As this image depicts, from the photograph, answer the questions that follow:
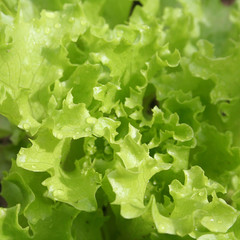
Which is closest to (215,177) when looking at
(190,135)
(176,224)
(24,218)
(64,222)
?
(190,135)

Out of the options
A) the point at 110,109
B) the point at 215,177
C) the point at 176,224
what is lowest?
the point at 215,177

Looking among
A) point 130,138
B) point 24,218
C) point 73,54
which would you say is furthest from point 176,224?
point 73,54

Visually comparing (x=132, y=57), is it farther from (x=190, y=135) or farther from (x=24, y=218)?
(x=24, y=218)

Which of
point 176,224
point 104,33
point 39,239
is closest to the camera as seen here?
point 176,224

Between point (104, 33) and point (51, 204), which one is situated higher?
point (104, 33)

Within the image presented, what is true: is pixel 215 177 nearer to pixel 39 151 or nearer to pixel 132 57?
pixel 132 57

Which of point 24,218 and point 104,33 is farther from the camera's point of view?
point 104,33

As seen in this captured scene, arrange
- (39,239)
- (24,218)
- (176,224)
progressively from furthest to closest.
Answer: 1. (24,218)
2. (39,239)
3. (176,224)
